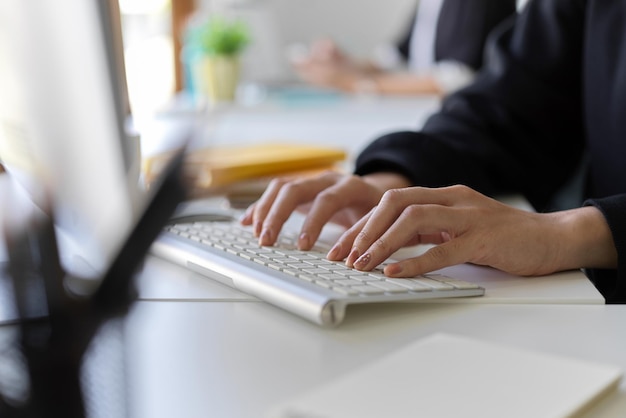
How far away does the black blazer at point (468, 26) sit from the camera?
2.48m

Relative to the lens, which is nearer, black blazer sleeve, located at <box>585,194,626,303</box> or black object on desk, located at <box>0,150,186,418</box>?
black object on desk, located at <box>0,150,186,418</box>

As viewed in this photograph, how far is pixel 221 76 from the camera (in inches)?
90.1

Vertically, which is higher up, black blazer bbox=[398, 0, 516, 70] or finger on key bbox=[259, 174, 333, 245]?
finger on key bbox=[259, 174, 333, 245]

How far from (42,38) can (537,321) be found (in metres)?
0.37

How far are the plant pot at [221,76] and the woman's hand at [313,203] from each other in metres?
1.54

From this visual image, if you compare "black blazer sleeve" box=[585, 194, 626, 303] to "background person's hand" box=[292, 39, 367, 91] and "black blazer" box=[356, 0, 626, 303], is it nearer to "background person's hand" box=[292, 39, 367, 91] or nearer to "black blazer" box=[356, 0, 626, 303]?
"black blazer" box=[356, 0, 626, 303]

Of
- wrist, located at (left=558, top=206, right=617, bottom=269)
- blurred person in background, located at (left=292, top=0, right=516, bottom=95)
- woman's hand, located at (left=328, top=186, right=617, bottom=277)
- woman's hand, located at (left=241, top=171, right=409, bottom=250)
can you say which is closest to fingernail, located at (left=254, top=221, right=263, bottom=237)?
woman's hand, located at (left=241, top=171, right=409, bottom=250)

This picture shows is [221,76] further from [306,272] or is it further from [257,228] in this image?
[306,272]

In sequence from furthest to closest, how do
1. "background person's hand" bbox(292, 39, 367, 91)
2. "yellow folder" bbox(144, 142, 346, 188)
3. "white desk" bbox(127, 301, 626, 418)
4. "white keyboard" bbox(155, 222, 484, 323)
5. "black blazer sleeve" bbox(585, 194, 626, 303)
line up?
"background person's hand" bbox(292, 39, 367, 91) < "yellow folder" bbox(144, 142, 346, 188) < "black blazer sleeve" bbox(585, 194, 626, 303) < "white keyboard" bbox(155, 222, 484, 323) < "white desk" bbox(127, 301, 626, 418)

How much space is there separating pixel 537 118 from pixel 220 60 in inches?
54.4

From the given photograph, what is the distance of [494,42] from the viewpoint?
117 centimetres

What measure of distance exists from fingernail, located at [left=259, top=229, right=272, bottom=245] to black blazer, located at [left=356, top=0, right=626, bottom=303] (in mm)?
240

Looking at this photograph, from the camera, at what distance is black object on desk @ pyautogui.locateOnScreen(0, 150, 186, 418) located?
28 centimetres

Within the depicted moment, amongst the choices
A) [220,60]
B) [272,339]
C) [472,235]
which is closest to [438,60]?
[220,60]
